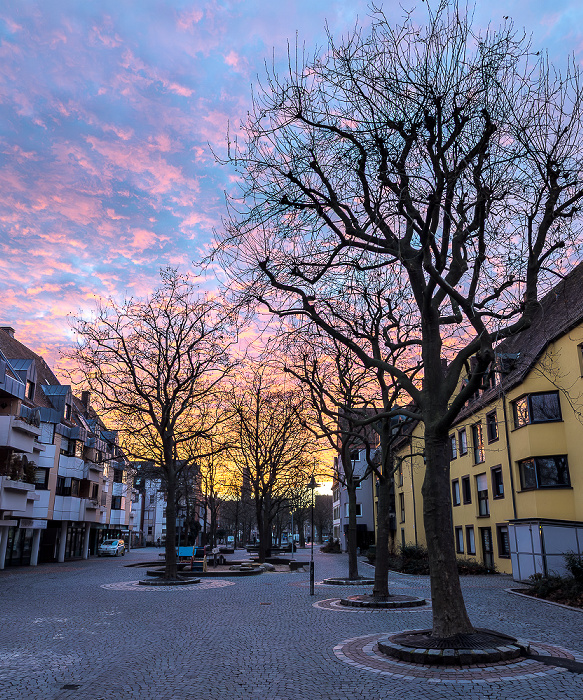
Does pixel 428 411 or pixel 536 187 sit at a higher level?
pixel 536 187

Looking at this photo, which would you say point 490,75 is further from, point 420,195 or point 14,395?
point 14,395

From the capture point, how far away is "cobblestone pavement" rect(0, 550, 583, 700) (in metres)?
7.18

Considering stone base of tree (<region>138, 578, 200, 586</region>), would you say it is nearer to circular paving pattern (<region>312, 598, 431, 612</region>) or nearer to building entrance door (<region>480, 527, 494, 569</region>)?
circular paving pattern (<region>312, 598, 431, 612</region>)

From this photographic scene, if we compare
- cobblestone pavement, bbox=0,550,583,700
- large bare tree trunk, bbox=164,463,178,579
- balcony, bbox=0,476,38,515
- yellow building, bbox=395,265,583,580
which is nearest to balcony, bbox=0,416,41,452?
balcony, bbox=0,476,38,515

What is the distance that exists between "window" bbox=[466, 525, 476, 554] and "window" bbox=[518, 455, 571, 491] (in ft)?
30.0

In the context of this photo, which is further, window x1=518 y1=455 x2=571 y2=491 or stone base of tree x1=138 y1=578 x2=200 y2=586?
stone base of tree x1=138 y1=578 x2=200 y2=586

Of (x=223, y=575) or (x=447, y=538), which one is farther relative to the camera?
(x=223, y=575)

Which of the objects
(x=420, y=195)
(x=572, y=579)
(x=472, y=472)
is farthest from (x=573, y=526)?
(x=420, y=195)

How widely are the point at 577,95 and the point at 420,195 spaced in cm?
271

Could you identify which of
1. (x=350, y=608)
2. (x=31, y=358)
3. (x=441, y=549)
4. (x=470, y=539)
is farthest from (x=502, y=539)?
(x=31, y=358)

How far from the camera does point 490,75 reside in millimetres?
8867

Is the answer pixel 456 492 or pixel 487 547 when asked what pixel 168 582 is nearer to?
pixel 487 547

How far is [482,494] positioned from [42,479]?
29366 mm

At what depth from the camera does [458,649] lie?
8500mm
